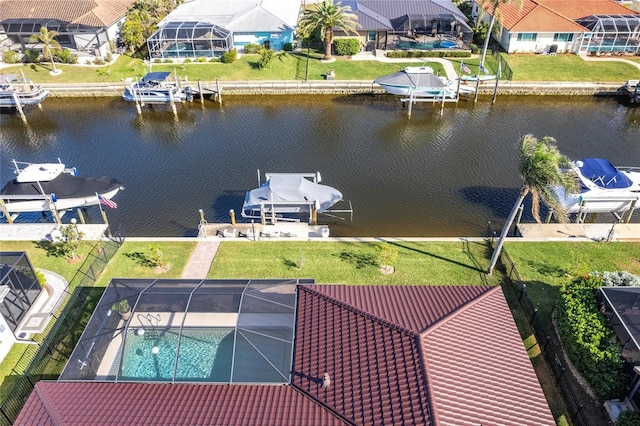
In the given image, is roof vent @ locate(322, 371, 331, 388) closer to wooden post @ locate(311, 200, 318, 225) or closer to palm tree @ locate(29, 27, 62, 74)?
wooden post @ locate(311, 200, 318, 225)

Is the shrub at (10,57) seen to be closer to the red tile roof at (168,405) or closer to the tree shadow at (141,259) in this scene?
the tree shadow at (141,259)

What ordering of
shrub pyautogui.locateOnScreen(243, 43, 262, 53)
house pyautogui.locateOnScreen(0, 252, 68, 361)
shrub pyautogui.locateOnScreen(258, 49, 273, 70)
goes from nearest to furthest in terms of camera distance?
house pyautogui.locateOnScreen(0, 252, 68, 361) < shrub pyautogui.locateOnScreen(258, 49, 273, 70) < shrub pyautogui.locateOnScreen(243, 43, 262, 53)

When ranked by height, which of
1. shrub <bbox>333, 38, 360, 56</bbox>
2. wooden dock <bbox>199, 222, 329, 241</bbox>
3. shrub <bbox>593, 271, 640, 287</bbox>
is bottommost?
wooden dock <bbox>199, 222, 329, 241</bbox>

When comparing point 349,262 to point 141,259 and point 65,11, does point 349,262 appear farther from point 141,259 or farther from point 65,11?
point 65,11

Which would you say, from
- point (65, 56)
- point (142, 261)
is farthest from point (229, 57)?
point (142, 261)

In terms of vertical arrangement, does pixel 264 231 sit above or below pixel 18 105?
below

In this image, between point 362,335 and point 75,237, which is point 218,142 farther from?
point 362,335

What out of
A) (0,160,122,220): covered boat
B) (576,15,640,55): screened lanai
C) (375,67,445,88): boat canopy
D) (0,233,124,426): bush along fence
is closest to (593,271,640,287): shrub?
(0,233,124,426): bush along fence
